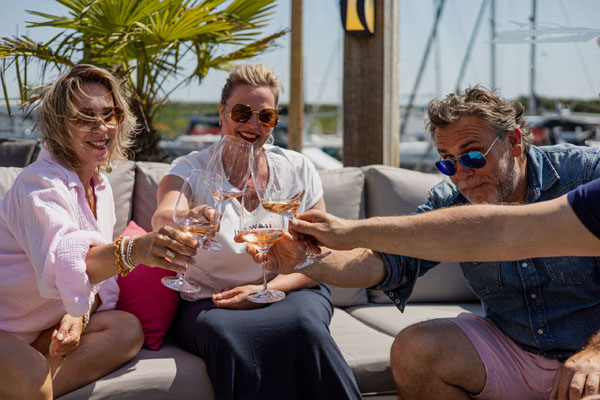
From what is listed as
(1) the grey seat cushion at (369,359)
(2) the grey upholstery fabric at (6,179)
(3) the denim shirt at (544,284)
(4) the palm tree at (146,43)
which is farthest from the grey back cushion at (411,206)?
(2) the grey upholstery fabric at (6,179)

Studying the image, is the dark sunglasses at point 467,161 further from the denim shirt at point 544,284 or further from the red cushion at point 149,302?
the red cushion at point 149,302

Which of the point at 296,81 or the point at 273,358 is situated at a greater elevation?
the point at 296,81

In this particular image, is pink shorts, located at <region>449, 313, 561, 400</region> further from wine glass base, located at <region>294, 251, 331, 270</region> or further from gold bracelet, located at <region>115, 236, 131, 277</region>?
gold bracelet, located at <region>115, 236, 131, 277</region>

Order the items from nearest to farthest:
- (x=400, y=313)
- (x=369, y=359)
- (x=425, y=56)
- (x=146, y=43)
→ 1. (x=369, y=359)
2. (x=400, y=313)
3. (x=146, y=43)
4. (x=425, y=56)

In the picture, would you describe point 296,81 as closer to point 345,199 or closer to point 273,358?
point 345,199

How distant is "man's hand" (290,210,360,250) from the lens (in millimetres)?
1707

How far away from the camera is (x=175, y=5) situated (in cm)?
346

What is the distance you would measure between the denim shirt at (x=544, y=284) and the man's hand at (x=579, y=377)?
1.05ft

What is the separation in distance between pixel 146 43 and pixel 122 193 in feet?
4.19

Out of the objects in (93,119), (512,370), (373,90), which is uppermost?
(373,90)

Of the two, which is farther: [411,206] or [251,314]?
[411,206]

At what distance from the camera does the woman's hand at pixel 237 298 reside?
90.5 inches

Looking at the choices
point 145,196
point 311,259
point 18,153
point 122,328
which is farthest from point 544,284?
point 18,153

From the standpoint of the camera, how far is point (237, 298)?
2301 mm
